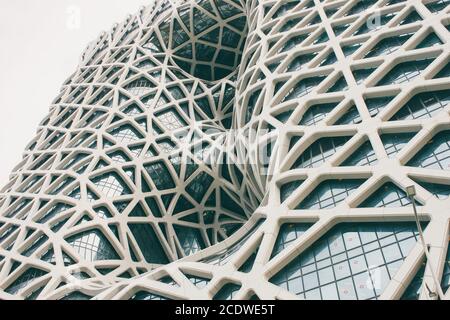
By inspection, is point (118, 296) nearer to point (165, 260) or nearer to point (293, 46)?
point (165, 260)

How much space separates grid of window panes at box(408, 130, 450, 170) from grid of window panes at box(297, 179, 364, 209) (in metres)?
3.47

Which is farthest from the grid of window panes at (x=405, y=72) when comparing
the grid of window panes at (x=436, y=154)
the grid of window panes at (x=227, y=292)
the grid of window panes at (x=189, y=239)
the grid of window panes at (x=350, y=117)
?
the grid of window panes at (x=189, y=239)

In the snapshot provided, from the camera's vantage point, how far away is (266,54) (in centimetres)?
4597

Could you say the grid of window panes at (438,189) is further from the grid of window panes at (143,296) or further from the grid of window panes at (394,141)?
the grid of window panes at (143,296)

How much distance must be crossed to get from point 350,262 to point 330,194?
5508mm

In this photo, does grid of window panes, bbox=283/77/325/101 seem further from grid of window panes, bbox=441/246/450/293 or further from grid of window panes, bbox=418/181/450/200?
Answer: grid of window panes, bbox=441/246/450/293

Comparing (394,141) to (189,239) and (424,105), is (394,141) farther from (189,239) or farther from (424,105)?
(189,239)

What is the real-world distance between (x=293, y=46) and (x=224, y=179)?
18738 mm

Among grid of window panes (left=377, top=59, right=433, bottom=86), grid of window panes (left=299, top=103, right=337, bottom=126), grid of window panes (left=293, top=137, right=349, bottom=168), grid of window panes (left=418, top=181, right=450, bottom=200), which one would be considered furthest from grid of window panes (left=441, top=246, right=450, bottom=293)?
grid of window panes (left=299, top=103, right=337, bottom=126)

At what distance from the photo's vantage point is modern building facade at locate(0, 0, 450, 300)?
27000 mm

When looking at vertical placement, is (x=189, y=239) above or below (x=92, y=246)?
above

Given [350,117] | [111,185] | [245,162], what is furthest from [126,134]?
[350,117]

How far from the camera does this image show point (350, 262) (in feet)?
85.8

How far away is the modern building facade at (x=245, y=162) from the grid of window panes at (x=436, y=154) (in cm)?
11
